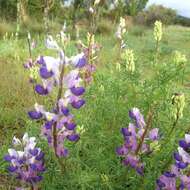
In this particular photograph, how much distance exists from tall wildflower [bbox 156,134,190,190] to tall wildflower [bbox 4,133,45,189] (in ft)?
2.53

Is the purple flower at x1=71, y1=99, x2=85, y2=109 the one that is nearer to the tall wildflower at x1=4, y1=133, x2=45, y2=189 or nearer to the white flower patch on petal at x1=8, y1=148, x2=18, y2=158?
the tall wildflower at x1=4, y1=133, x2=45, y2=189

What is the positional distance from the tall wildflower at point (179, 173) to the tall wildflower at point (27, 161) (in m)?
0.77

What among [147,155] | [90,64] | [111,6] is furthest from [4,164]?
[111,6]

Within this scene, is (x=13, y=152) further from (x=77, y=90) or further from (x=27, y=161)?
(x=77, y=90)

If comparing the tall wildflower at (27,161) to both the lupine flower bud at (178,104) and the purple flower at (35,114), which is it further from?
the lupine flower bud at (178,104)

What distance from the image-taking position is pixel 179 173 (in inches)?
119

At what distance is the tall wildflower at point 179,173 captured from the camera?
2902 millimetres

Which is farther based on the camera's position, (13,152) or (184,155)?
(13,152)

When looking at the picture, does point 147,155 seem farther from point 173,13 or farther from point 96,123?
point 173,13

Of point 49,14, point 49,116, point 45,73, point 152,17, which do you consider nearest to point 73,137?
point 49,116

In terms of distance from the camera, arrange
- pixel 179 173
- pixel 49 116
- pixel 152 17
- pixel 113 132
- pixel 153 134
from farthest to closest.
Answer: pixel 152 17, pixel 113 132, pixel 153 134, pixel 179 173, pixel 49 116

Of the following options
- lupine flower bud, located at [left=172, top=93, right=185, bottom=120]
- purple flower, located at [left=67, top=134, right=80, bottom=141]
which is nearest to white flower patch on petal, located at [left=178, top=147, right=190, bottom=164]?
lupine flower bud, located at [left=172, top=93, right=185, bottom=120]

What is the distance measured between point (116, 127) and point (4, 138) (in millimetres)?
1463

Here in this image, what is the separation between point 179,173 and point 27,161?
95 cm
